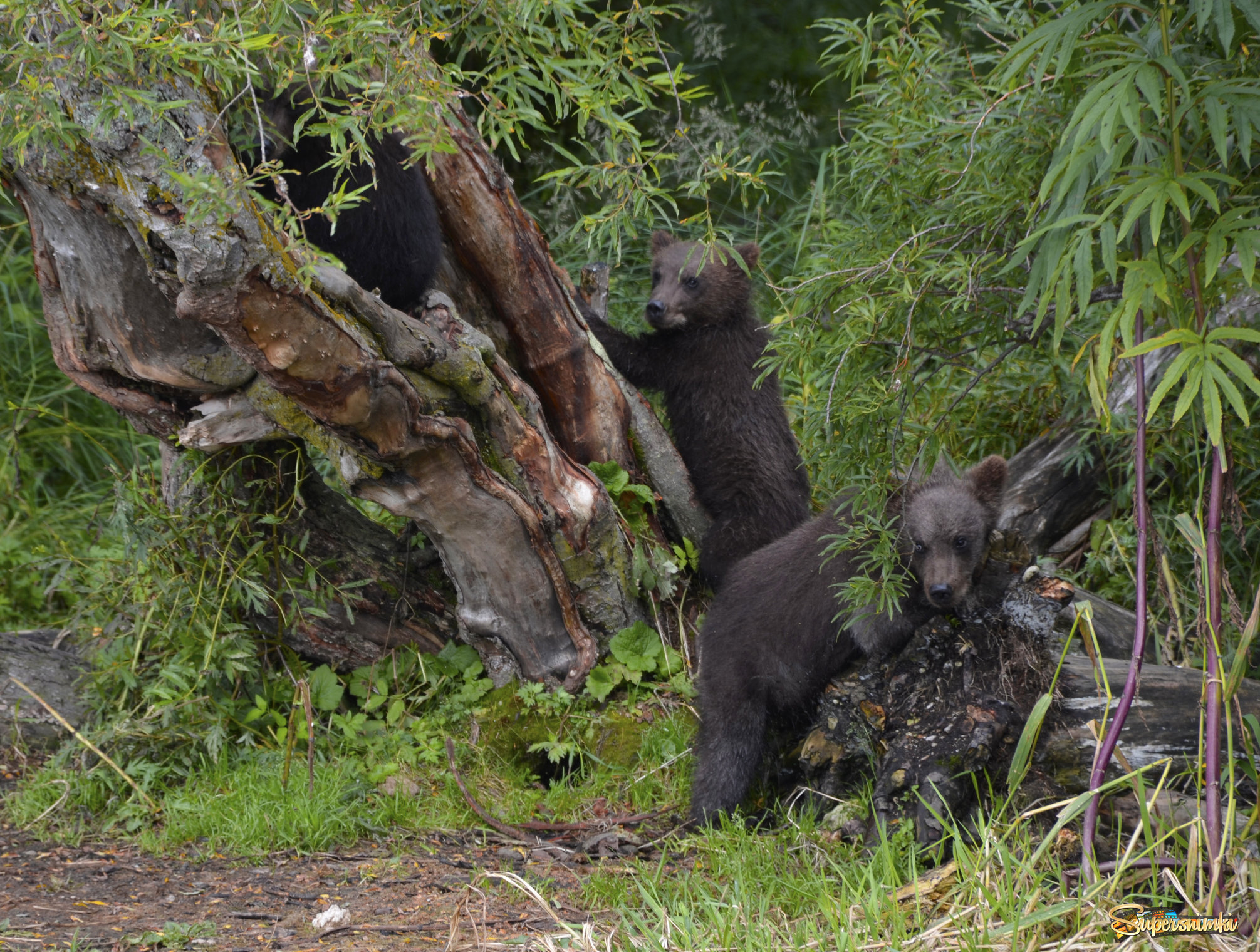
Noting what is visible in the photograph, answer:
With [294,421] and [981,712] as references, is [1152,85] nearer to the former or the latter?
[981,712]

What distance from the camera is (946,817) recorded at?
323 centimetres

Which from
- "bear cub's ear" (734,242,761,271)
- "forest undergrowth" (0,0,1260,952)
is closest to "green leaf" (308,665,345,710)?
"forest undergrowth" (0,0,1260,952)

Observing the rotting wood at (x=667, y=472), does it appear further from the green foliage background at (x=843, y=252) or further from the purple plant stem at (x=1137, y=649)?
the purple plant stem at (x=1137, y=649)

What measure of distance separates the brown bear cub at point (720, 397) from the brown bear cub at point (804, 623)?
0.73 meters

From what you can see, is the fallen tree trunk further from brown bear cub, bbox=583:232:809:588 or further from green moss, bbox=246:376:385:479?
brown bear cub, bbox=583:232:809:588

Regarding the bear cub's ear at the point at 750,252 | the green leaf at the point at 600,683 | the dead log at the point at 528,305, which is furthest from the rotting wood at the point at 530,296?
the bear cub's ear at the point at 750,252

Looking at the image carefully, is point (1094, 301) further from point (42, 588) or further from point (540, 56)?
point (42, 588)

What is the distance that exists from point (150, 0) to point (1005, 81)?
6.58 feet

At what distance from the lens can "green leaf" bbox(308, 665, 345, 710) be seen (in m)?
4.28

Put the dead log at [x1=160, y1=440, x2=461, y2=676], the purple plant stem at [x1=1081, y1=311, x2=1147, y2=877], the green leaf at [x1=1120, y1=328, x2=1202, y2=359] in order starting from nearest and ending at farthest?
the green leaf at [x1=1120, y1=328, x2=1202, y2=359] → the purple plant stem at [x1=1081, y1=311, x2=1147, y2=877] → the dead log at [x1=160, y1=440, x2=461, y2=676]

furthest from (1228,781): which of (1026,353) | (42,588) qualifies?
(42,588)

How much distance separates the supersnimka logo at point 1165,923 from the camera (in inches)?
95.5

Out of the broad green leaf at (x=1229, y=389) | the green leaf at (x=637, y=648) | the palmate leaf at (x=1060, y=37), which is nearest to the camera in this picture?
the broad green leaf at (x=1229, y=389)

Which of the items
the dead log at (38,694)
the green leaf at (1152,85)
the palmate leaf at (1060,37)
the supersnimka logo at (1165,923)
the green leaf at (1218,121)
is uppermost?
the palmate leaf at (1060,37)
